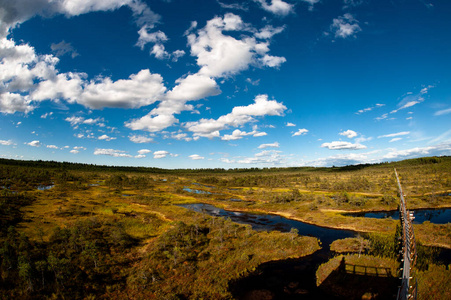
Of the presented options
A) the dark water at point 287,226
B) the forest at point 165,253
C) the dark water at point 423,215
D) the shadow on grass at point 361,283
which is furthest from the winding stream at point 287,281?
the dark water at point 423,215

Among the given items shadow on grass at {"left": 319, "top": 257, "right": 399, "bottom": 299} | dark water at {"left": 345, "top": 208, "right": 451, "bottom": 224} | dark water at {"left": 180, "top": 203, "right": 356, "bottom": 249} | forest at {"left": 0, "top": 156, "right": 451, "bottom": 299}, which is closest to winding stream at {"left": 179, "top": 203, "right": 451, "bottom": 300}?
forest at {"left": 0, "top": 156, "right": 451, "bottom": 299}

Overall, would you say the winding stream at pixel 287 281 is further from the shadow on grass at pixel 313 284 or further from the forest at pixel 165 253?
the forest at pixel 165 253

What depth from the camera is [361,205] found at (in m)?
88.4

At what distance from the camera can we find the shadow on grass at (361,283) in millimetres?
32500

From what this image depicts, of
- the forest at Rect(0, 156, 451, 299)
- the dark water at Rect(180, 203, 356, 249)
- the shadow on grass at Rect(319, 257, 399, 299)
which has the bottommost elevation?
the dark water at Rect(180, 203, 356, 249)

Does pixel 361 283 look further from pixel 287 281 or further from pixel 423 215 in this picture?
pixel 423 215

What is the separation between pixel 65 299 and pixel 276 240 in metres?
40.6

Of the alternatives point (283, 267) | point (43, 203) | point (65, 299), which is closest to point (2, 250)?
point (65, 299)

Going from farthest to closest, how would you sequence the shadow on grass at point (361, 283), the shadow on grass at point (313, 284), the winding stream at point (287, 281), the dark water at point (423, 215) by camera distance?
the dark water at point (423, 215), the winding stream at point (287, 281), the shadow on grass at point (313, 284), the shadow on grass at point (361, 283)

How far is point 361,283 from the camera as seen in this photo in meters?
35.0

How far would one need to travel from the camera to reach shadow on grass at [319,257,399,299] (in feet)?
107

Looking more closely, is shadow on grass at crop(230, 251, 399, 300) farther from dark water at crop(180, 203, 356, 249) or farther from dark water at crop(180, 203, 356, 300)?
dark water at crop(180, 203, 356, 249)

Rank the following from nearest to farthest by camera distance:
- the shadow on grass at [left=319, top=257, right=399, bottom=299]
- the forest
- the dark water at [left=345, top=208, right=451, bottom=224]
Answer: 1. the shadow on grass at [left=319, top=257, right=399, bottom=299]
2. the forest
3. the dark water at [left=345, top=208, right=451, bottom=224]

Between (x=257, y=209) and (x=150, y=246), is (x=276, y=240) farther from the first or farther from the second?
(x=257, y=209)
